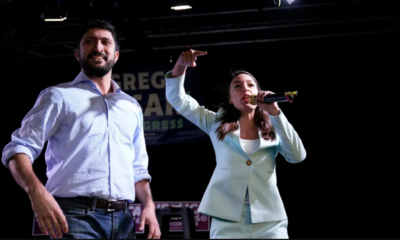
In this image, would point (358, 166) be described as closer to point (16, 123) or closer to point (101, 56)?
point (16, 123)

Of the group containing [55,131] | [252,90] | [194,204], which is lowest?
[194,204]

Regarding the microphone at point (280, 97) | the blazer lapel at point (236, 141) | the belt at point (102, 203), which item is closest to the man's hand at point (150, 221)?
the belt at point (102, 203)

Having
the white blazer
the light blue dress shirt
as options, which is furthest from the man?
the white blazer

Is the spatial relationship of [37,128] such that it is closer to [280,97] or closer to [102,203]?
[102,203]

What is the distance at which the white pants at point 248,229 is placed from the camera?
2.61 meters

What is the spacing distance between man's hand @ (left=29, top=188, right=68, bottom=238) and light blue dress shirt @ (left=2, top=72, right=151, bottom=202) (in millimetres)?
182

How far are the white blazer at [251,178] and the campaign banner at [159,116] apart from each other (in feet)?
11.7

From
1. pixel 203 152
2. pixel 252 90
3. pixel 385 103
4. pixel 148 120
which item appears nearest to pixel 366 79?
pixel 385 103

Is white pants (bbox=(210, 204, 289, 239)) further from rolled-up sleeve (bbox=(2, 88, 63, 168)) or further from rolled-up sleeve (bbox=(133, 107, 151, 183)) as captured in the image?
rolled-up sleeve (bbox=(2, 88, 63, 168))

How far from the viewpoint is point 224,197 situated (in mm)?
2697

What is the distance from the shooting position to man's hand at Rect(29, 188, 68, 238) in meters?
1.75

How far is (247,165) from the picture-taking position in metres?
2.72

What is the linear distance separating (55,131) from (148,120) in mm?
4438

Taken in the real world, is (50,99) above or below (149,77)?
below
